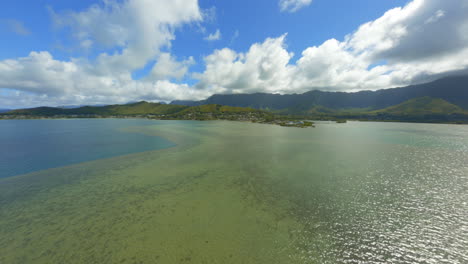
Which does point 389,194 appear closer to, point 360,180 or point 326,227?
point 360,180

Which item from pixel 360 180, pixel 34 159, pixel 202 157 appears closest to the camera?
pixel 360 180

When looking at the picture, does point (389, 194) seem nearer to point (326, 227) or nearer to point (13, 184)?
point (326, 227)

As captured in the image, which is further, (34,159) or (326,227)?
(34,159)

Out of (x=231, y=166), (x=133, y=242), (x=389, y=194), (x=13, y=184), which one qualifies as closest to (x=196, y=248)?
(x=133, y=242)

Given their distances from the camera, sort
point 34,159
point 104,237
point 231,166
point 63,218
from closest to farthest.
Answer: point 104,237, point 63,218, point 231,166, point 34,159

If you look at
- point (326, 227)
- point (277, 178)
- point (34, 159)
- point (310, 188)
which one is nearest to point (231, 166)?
point (277, 178)

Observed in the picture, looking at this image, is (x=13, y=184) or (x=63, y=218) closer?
(x=63, y=218)
